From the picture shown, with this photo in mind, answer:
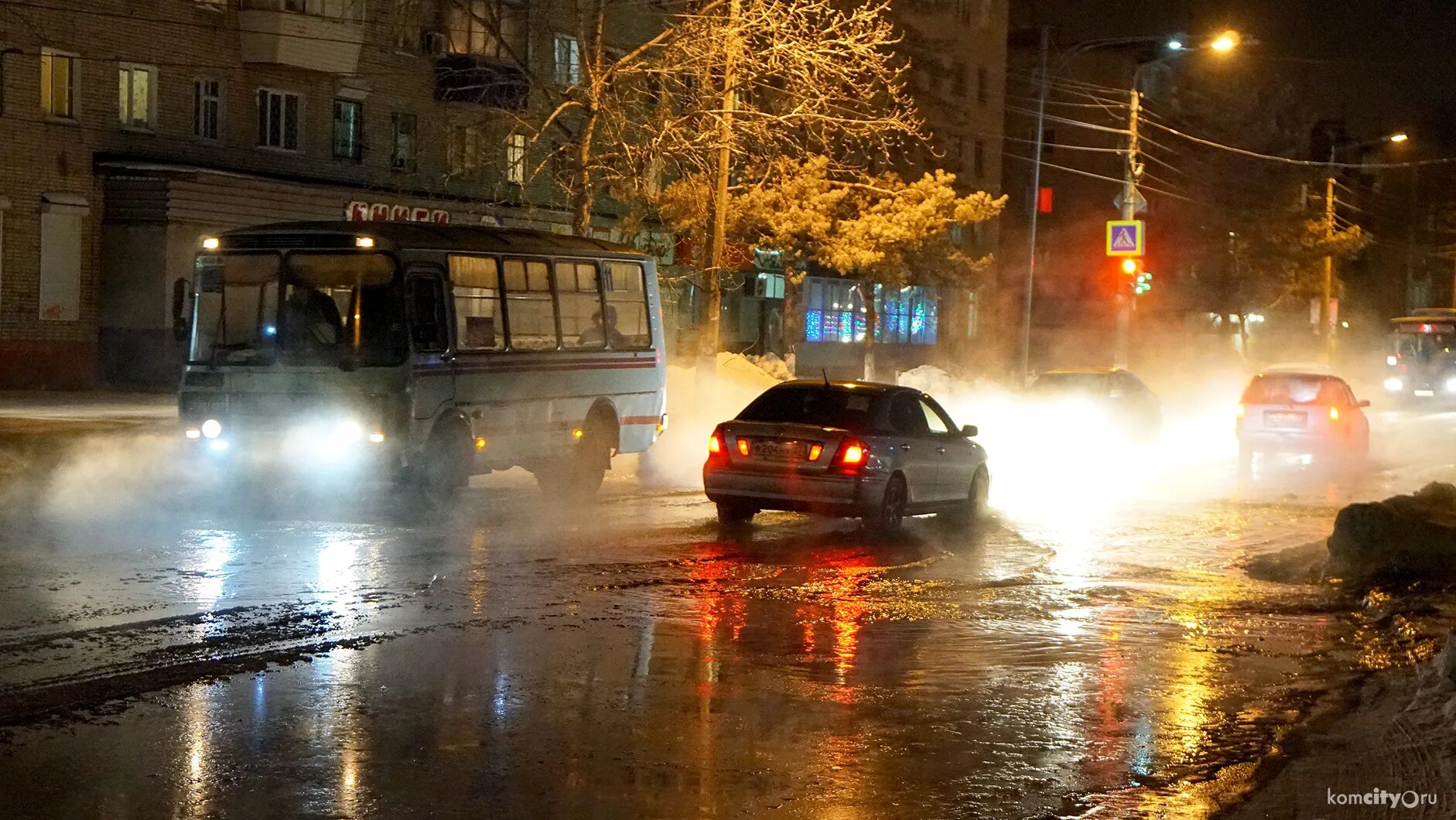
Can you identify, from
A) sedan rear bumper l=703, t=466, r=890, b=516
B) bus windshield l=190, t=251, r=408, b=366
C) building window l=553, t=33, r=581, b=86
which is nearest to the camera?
sedan rear bumper l=703, t=466, r=890, b=516

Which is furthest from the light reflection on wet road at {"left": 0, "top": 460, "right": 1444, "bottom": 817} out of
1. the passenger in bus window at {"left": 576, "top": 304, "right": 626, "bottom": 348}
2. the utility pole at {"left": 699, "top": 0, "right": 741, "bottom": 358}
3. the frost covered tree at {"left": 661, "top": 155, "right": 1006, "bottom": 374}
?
the frost covered tree at {"left": 661, "top": 155, "right": 1006, "bottom": 374}

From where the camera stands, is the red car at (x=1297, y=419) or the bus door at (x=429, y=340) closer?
the bus door at (x=429, y=340)

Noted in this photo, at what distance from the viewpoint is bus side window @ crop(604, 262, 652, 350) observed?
20.3m

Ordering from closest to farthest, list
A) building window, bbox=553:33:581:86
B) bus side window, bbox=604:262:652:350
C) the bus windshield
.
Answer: the bus windshield < bus side window, bbox=604:262:652:350 < building window, bbox=553:33:581:86

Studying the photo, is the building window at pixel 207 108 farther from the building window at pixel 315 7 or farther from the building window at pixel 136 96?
A: the building window at pixel 315 7

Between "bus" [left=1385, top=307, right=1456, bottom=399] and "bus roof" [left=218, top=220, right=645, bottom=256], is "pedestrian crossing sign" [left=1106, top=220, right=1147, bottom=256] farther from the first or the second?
"bus" [left=1385, top=307, right=1456, bottom=399]

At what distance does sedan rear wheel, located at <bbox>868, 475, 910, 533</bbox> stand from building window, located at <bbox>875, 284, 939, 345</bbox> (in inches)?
1604

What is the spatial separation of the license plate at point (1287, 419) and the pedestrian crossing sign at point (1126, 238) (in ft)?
33.4

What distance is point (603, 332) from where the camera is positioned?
2006 cm

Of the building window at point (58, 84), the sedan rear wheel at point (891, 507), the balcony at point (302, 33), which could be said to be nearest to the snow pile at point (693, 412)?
the sedan rear wheel at point (891, 507)

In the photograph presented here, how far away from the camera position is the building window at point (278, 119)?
36.8m

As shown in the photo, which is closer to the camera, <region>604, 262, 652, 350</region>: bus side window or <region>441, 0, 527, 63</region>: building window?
<region>604, 262, 652, 350</region>: bus side window

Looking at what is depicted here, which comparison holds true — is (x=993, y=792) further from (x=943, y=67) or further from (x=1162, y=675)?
(x=943, y=67)

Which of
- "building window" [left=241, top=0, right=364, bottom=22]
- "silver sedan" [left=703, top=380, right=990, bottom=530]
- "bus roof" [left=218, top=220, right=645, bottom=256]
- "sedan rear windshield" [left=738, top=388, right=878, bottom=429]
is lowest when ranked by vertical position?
"silver sedan" [left=703, top=380, right=990, bottom=530]
